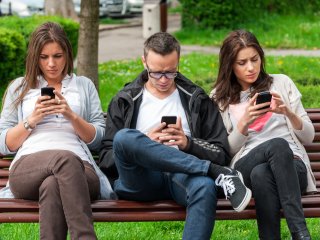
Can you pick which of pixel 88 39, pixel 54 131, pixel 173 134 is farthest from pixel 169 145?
pixel 88 39

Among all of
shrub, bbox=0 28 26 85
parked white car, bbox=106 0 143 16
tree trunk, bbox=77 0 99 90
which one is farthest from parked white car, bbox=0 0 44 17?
tree trunk, bbox=77 0 99 90

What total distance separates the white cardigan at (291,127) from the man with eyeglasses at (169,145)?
2.3 inches

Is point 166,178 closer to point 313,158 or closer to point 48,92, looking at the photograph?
point 48,92

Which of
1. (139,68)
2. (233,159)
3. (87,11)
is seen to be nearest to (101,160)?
(233,159)

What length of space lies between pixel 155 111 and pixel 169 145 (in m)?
0.32

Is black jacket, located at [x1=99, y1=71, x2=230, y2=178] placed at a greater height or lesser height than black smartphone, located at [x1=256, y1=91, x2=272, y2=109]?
lesser

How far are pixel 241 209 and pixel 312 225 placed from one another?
158 centimetres

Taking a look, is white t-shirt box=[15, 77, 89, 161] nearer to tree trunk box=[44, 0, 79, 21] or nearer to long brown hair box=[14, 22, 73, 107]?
long brown hair box=[14, 22, 73, 107]

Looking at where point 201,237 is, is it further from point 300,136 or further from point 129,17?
point 129,17

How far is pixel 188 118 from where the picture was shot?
5.04 metres

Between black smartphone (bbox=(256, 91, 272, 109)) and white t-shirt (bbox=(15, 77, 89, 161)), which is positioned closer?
black smartphone (bbox=(256, 91, 272, 109))

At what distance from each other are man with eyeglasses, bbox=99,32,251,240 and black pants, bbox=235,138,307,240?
152 millimetres

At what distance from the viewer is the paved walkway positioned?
15609 mm

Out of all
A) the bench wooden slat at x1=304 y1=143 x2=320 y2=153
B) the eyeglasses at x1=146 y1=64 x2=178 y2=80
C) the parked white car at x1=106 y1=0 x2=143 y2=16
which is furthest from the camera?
the parked white car at x1=106 y1=0 x2=143 y2=16
